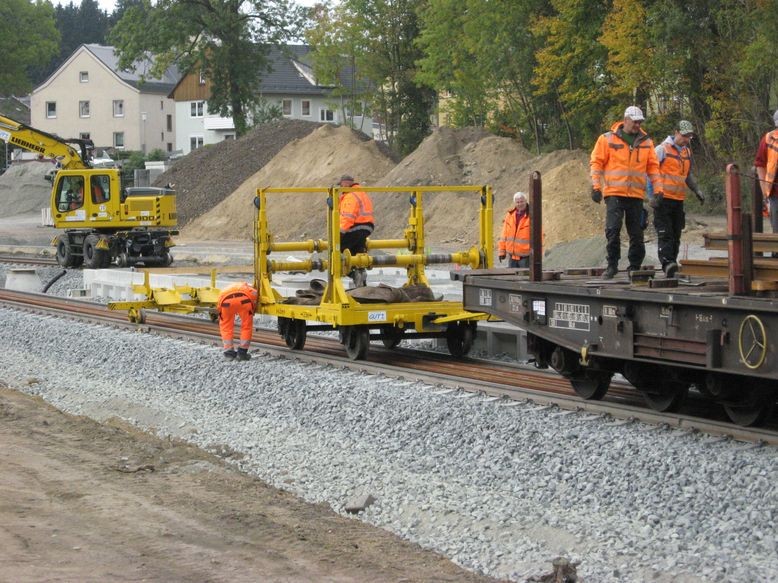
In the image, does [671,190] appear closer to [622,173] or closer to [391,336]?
[622,173]

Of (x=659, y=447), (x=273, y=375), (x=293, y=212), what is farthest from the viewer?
(x=293, y=212)

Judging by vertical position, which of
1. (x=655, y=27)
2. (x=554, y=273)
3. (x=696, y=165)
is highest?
(x=655, y=27)

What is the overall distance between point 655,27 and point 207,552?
27216 millimetres

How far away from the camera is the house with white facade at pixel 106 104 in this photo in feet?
316

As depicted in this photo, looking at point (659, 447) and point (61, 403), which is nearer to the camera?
point (659, 447)

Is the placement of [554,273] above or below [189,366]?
above

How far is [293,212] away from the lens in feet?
145

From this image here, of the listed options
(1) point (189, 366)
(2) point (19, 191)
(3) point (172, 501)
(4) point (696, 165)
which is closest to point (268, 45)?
(2) point (19, 191)

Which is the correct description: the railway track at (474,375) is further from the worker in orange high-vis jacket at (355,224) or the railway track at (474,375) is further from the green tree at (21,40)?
the green tree at (21,40)

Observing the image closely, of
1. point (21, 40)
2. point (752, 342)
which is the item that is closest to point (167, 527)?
point (752, 342)

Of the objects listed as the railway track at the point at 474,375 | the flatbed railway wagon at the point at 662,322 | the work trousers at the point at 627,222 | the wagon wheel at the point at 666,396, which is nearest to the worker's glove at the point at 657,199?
the work trousers at the point at 627,222

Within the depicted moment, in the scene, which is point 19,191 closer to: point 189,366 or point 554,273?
point 189,366

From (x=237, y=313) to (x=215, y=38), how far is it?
45315mm

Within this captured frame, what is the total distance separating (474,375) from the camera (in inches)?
497
